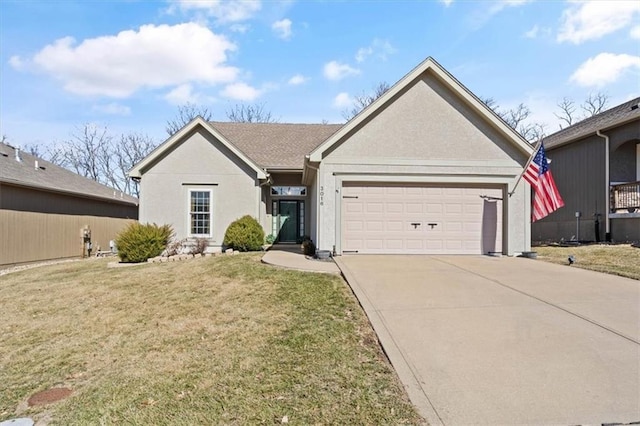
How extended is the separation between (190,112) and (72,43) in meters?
19.9

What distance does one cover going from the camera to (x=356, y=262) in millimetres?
9547

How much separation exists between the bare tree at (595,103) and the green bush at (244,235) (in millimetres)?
36600

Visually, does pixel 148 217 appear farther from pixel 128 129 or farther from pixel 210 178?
pixel 128 129

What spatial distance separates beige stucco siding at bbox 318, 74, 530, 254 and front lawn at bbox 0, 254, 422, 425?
14.4ft

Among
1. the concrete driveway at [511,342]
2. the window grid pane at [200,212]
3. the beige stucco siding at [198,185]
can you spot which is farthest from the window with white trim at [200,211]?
the concrete driveway at [511,342]

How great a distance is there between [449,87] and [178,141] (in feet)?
35.2

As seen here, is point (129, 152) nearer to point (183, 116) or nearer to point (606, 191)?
point (183, 116)

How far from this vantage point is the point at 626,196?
14391 mm

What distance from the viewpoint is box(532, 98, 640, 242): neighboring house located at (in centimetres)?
1409

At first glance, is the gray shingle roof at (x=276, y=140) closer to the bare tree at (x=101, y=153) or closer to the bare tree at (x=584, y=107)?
the bare tree at (x=101, y=153)

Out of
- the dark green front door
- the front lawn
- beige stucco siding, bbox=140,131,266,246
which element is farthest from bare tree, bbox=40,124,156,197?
the front lawn

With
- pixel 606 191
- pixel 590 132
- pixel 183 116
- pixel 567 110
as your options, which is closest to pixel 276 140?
pixel 590 132

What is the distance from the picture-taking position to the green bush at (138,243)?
12547mm

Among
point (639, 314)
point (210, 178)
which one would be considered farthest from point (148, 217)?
point (639, 314)
